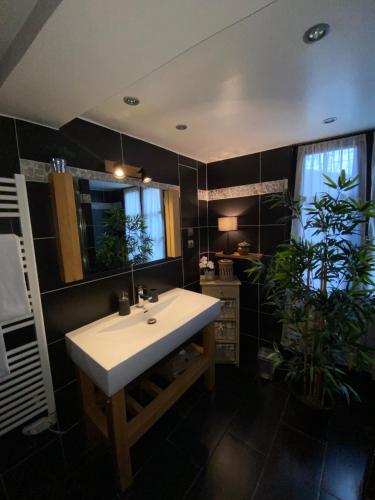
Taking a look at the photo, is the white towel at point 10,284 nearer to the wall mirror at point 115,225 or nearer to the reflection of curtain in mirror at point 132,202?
the wall mirror at point 115,225

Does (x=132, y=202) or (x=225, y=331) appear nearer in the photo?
(x=132, y=202)

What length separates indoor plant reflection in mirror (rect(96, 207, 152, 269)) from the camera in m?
1.52

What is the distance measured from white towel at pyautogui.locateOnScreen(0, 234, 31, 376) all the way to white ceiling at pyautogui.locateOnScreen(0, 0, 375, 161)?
69cm

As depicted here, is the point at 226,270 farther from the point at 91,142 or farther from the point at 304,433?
the point at 91,142

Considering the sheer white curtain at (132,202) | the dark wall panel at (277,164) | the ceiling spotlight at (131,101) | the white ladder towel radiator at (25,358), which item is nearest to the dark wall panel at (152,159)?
the sheer white curtain at (132,202)

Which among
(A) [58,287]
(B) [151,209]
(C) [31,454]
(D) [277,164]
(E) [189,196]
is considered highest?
(D) [277,164]

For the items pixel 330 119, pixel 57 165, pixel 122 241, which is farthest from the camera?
pixel 122 241

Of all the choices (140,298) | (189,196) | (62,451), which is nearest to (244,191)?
(189,196)

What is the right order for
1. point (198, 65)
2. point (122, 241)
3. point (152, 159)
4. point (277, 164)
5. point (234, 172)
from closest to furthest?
point (198, 65) < point (122, 241) < point (152, 159) < point (277, 164) < point (234, 172)

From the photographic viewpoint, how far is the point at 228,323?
2162 mm

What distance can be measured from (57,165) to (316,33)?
136 centimetres

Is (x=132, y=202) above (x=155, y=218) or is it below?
above

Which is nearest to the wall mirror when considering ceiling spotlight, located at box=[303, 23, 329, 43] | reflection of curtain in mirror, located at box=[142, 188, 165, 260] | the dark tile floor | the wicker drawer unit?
reflection of curtain in mirror, located at box=[142, 188, 165, 260]

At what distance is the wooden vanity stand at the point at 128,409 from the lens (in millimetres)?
1070
